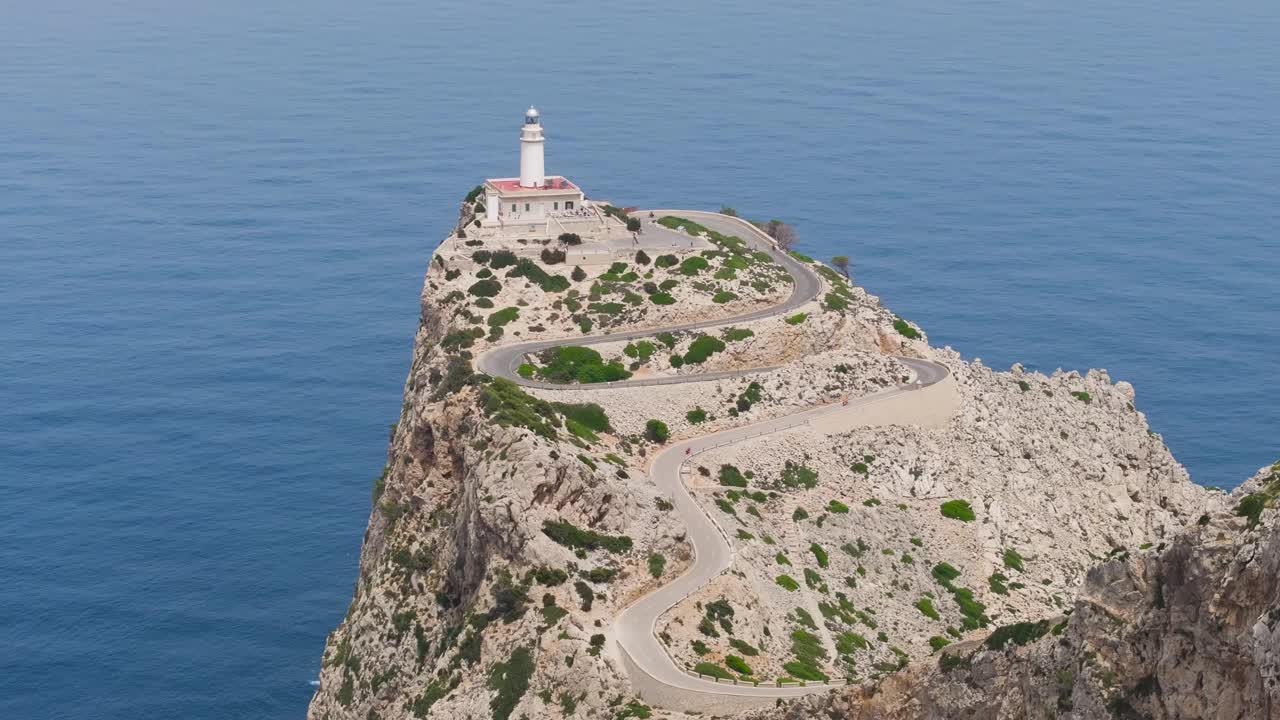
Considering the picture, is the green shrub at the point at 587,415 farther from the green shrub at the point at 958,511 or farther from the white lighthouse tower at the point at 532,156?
the white lighthouse tower at the point at 532,156

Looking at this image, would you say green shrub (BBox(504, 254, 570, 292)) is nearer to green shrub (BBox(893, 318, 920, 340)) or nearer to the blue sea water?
green shrub (BBox(893, 318, 920, 340))

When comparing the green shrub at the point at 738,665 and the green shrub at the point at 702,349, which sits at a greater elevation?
the green shrub at the point at 702,349

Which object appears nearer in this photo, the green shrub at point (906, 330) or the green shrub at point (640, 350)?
the green shrub at point (640, 350)

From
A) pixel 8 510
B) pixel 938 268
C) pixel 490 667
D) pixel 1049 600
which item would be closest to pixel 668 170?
pixel 938 268

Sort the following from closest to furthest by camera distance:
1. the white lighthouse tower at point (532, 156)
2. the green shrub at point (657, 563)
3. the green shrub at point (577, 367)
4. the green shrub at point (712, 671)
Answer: the green shrub at point (712, 671), the green shrub at point (657, 563), the green shrub at point (577, 367), the white lighthouse tower at point (532, 156)

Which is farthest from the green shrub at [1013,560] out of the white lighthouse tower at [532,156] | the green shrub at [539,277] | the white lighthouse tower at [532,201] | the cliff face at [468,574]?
the white lighthouse tower at [532,156]

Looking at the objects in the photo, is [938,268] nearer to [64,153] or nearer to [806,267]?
[806,267]

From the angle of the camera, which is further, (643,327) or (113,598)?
(113,598)

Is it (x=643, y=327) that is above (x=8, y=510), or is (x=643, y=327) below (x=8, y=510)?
above
